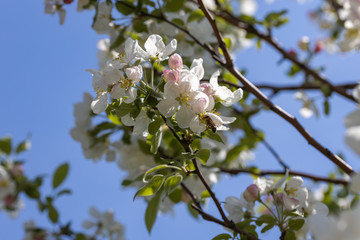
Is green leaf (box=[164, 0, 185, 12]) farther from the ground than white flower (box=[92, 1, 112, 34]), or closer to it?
farther from the ground

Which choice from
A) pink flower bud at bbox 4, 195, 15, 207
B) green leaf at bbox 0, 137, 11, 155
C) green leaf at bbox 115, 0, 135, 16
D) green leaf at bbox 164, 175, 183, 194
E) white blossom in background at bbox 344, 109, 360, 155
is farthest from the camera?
pink flower bud at bbox 4, 195, 15, 207

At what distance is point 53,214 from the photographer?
2258 mm

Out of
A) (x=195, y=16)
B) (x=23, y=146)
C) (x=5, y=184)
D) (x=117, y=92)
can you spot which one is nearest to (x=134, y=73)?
(x=117, y=92)

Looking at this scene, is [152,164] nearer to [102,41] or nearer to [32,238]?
[102,41]

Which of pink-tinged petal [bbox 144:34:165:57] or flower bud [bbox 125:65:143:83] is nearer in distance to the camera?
flower bud [bbox 125:65:143:83]

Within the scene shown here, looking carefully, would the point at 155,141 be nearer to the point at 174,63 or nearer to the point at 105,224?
the point at 174,63

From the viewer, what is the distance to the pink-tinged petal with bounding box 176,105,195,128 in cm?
87

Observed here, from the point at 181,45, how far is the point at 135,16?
0.26m

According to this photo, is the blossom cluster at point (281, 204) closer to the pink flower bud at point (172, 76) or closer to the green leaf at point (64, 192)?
the pink flower bud at point (172, 76)

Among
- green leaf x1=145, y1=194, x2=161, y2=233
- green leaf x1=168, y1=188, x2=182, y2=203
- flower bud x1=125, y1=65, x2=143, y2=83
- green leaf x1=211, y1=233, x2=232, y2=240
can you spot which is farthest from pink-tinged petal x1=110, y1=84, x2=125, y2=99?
green leaf x1=168, y1=188, x2=182, y2=203

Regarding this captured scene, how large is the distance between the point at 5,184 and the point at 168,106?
2.17m

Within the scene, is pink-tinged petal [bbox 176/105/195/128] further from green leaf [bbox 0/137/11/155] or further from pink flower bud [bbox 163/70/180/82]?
green leaf [bbox 0/137/11/155]

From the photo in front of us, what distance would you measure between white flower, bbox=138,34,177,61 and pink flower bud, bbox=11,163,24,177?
2.03 metres

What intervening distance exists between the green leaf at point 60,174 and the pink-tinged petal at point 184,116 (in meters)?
1.50
